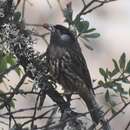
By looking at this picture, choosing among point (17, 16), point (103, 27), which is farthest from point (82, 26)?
point (103, 27)

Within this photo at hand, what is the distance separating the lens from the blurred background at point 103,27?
371 cm

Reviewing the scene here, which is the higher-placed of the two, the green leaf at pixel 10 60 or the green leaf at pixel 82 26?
the green leaf at pixel 82 26

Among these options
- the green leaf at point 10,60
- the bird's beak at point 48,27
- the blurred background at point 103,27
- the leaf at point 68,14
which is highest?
the leaf at point 68,14

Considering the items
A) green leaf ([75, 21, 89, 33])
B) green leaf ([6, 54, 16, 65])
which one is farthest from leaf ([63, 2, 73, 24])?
green leaf ([6, 54, 16, 65])

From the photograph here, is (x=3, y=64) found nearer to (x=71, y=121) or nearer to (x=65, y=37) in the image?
(x=71, y=121)

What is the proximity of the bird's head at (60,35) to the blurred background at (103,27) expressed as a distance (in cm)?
153

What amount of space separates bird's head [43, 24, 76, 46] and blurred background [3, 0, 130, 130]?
5.02ft

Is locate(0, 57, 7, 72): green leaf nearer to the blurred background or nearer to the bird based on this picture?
the bird

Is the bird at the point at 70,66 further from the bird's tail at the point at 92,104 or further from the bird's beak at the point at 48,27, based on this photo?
the bird's beak at the point at 48,27

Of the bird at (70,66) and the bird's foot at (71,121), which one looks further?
the bird at (70,66)

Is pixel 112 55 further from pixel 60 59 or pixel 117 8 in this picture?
pixel 60 59

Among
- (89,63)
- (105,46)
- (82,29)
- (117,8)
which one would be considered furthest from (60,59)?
(117,8)

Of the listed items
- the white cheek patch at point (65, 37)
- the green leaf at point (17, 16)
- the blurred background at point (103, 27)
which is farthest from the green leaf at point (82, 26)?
the blurred background at point (103, 27)

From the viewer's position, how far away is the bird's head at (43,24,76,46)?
4.96 feet
